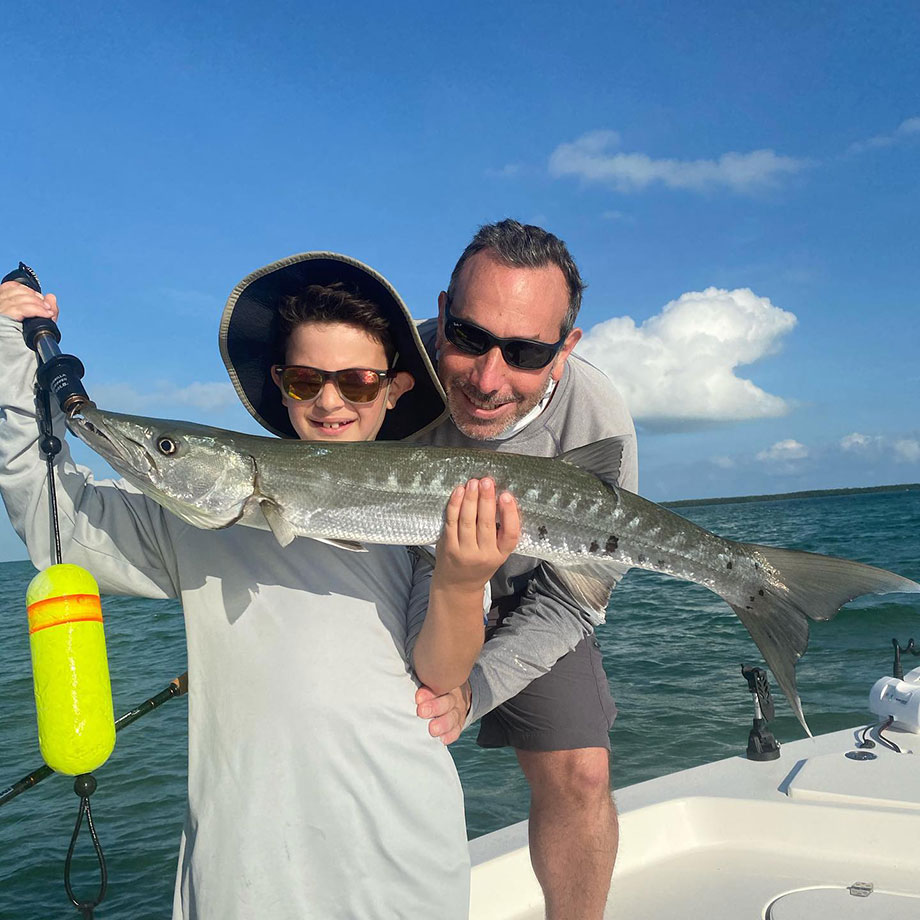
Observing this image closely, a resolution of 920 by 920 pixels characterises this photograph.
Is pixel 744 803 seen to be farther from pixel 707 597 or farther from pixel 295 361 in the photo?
pixel 707 597

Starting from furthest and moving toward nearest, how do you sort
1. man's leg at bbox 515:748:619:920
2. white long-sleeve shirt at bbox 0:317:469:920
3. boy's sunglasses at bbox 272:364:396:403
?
man's leg at bbox 515:748:619:920 < boy's sunglasses at bbox 272:364:396:403 < white long-sleeve shirt at bbox 0:317:469:920

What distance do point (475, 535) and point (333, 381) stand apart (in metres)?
0.85

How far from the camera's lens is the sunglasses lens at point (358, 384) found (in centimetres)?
328

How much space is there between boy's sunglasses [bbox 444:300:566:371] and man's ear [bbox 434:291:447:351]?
0.52ft

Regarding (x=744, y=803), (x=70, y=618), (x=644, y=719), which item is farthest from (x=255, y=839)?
(x=644, y=719)

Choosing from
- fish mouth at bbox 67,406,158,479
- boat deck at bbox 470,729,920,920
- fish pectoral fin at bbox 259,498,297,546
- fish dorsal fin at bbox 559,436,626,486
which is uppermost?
fish mouth at bbox 67,406,158,479

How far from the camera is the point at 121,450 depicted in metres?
3.06

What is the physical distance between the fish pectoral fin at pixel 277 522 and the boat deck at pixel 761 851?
2.82 m

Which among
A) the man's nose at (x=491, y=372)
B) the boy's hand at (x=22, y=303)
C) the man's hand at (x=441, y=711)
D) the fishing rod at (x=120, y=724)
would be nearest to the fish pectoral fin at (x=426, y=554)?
the man's hand at (x=441, y=711)

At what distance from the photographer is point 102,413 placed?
121 inches

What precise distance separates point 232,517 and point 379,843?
127 centimetres

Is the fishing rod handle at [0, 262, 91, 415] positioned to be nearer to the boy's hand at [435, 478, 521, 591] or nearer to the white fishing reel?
the boy's hand at [435, 478, 521, 591]

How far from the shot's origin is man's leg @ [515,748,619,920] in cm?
423

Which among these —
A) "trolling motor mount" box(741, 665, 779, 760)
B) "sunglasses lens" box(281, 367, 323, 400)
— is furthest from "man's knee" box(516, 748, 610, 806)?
"sunglasses lens" box(281, 367, 323, 400)
